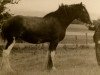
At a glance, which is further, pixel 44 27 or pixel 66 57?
pixel 66 57

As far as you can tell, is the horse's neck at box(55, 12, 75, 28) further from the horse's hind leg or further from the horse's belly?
the horse's hind leg

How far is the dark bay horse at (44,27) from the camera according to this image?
4.28 metres

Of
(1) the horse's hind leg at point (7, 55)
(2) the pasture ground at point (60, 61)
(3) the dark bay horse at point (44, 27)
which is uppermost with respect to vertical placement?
(3) the dark bay horse at point (44, 27)

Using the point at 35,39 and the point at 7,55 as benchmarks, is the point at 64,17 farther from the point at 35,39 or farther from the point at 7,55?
the point at 7,55

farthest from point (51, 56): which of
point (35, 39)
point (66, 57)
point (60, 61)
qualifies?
point (66, 57)

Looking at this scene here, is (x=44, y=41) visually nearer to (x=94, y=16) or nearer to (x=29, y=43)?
(x=29, y=43)

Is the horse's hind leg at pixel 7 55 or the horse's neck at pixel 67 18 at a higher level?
the horse's neck at pixel 67 18

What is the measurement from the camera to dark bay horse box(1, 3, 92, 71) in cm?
428

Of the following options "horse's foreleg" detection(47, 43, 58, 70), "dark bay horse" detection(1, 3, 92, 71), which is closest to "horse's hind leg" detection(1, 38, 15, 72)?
"dark bay horse" detection(1, 3, 92, 71)

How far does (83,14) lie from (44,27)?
582 mm

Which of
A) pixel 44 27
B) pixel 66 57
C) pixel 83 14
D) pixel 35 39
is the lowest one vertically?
pixel 66 57

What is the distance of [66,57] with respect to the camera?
16.5ft

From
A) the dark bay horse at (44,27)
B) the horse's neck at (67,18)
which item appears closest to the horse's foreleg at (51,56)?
the dark bay horse at (44,27)

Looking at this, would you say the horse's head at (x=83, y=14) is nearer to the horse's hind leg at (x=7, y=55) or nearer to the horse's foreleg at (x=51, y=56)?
the horse's foreleg at (x=51, y=56)
